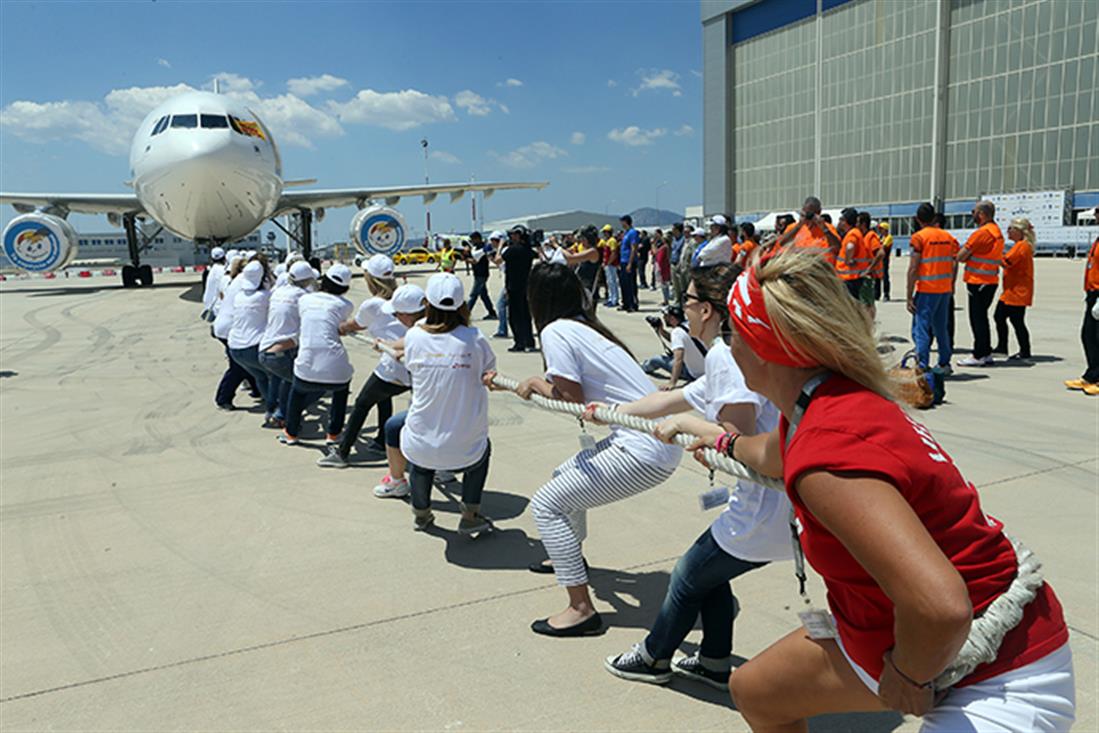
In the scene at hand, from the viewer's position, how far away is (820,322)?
1.64 metres

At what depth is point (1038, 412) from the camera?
733 cm

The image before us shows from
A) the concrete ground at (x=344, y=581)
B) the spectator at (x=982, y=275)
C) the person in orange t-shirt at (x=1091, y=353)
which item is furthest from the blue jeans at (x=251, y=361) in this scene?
the person in orange t-shirt at (x=1091, y=353)

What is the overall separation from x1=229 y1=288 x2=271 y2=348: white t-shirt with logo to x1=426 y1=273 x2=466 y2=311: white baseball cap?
414cm

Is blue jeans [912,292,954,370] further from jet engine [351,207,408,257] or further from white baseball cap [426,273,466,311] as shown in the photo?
jet engine [351,207,408,257]

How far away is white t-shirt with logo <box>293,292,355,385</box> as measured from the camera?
6684 mm

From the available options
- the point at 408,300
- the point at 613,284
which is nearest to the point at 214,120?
the point at 613,284

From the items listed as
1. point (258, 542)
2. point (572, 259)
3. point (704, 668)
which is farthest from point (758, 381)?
point (572, 259)

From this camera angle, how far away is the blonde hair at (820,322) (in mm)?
1632

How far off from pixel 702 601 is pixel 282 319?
560cm

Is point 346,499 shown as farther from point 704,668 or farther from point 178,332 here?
point 178,332

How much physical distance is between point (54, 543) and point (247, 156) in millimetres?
16907

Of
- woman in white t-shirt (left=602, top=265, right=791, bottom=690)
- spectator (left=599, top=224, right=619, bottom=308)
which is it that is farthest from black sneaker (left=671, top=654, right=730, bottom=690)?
spectator (left=599, top=224, right=619, bottom=308)

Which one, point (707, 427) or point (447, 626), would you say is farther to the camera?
point (447, 626)

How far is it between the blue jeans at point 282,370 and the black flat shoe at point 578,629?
451 cm
